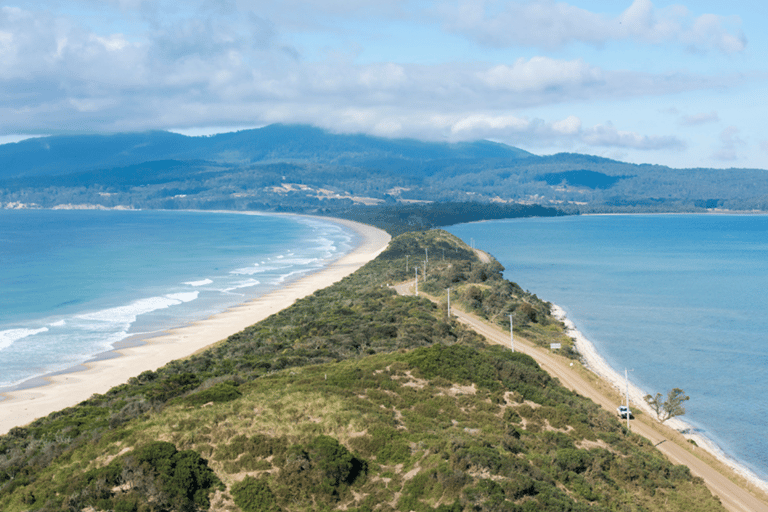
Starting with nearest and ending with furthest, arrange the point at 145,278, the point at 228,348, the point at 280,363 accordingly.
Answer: the point at 280,363 → the point at 228,348 → the point at 145,278

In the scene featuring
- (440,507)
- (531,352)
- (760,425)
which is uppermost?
(440,507)

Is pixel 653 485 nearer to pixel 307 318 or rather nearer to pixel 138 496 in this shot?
pixel 138 496

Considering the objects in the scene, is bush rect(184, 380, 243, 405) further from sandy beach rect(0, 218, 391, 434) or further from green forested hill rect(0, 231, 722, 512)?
sandy beach rect(0, 218, 391, 434)

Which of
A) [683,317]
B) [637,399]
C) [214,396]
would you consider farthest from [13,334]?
[683,317]

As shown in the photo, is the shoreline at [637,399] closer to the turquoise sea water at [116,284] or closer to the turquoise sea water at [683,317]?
the turquoise sea water at [683,317]

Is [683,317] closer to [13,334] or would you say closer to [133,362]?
[133,362]

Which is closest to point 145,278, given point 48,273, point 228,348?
point 48,273
